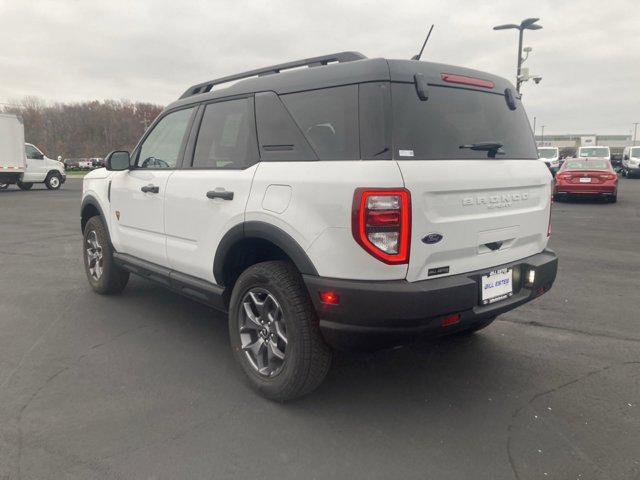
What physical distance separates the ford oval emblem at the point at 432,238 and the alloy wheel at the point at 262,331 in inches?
36.4

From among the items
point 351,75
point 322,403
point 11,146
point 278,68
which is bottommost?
point 322,403

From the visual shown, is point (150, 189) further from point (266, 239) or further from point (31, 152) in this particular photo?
point (31, 152)

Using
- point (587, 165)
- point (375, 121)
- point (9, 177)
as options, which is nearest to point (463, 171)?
point (375, 121)

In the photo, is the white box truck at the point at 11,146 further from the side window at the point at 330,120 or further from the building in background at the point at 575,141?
the building in background at the point at 575,141

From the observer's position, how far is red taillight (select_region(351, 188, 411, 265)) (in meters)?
2.53

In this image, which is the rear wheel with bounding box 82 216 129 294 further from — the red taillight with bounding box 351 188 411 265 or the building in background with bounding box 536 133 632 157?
the building in background with bounding box 536 133 632 157

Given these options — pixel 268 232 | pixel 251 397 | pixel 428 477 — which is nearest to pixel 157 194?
pixel 268 232

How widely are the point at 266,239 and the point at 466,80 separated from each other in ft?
4.96

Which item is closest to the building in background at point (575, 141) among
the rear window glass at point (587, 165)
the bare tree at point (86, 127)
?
the bare tree at point (86, 127)

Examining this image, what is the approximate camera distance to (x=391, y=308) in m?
2.56

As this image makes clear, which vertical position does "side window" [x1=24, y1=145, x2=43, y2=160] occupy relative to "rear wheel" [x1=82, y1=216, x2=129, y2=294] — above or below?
above

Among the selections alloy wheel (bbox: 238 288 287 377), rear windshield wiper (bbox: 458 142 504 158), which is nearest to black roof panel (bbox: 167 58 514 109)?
rear windshield wiper (bbox: 458 142 504 158)

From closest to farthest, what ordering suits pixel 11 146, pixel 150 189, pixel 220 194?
pixel 220 194 → pixel 150 189 → pixel 11 146

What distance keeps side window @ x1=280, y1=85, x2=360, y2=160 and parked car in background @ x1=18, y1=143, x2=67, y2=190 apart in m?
22.9
